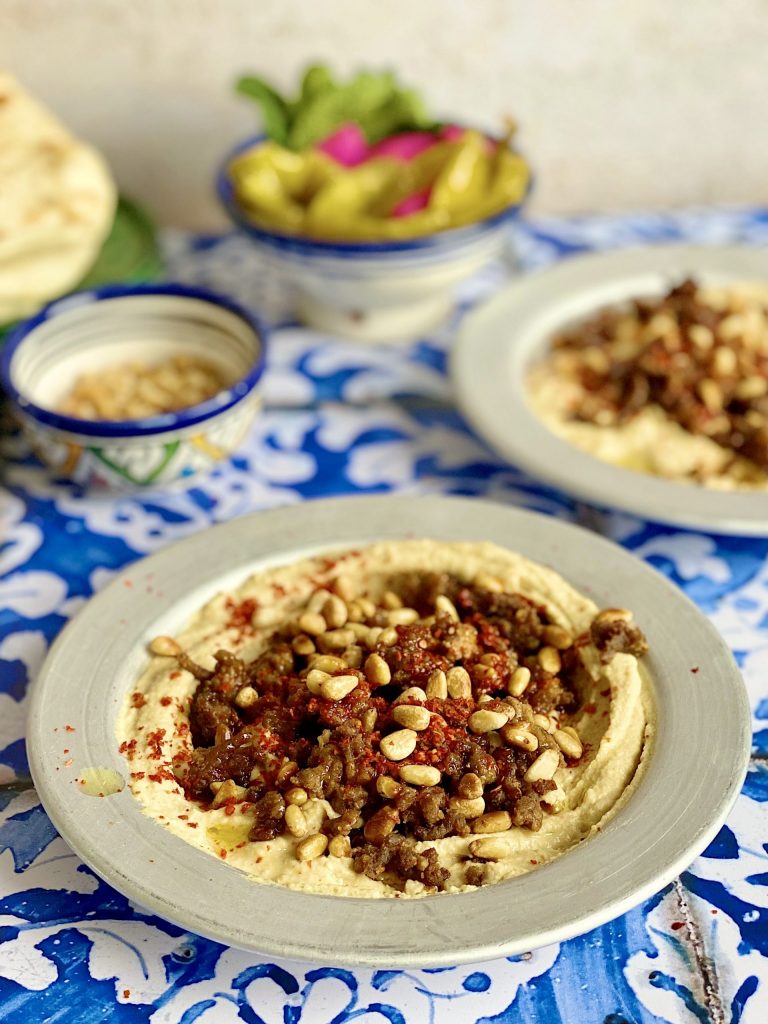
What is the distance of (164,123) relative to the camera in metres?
4.31

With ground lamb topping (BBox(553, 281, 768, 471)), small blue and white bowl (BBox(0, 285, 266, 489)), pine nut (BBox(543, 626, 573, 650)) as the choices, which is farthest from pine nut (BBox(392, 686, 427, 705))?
ground lamb topping (BBox(553, 281, 768, 471))

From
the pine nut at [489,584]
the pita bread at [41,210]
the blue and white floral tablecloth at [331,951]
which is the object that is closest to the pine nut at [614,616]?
the pine nut at [489,584]

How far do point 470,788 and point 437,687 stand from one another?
0.71ft

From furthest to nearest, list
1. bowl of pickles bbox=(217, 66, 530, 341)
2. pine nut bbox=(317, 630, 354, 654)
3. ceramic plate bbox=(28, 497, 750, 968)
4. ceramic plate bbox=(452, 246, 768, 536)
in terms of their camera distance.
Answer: bowl of pickles bbox=(217, 66, 530, 341)
ceramic plate bbox=(452, 246, 768, 536)
pine nut bbox=(317, 630, 354, 654)
ceramic plate bbox=(28, 497, 750, 968)

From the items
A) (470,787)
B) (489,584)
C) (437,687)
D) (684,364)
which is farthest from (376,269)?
(470,787)

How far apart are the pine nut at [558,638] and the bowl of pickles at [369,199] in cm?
139

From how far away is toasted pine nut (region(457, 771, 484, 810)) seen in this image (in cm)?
203

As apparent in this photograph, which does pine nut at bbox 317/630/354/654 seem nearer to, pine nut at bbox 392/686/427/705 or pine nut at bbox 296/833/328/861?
pine nut at bbox 392/686/427/705

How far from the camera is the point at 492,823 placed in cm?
200

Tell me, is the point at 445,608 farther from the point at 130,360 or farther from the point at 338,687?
the point at 130,360

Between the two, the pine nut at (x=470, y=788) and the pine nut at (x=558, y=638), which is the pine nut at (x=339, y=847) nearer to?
the pine nut at (x=470, y=788)

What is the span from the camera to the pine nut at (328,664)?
2.22 m

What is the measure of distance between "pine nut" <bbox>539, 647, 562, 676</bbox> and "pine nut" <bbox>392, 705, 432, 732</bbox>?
13.8 inches

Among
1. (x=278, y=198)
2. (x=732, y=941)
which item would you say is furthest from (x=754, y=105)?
(x=732, y=941)
